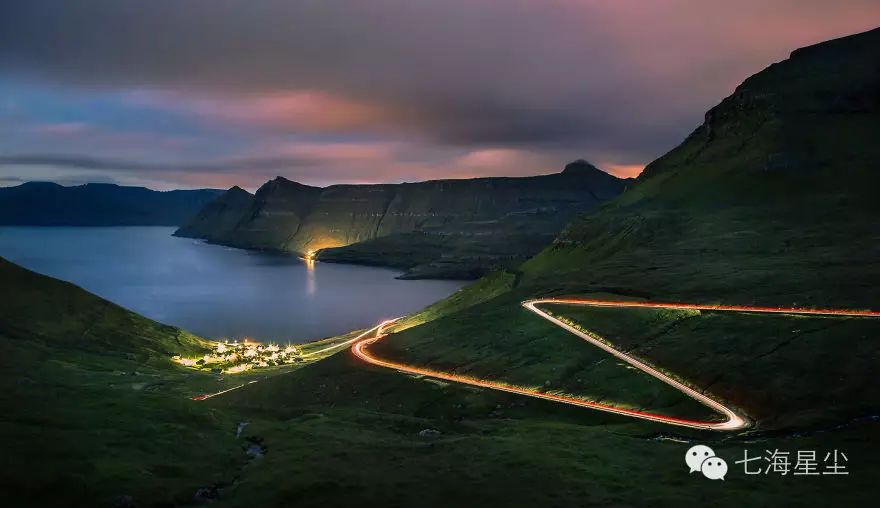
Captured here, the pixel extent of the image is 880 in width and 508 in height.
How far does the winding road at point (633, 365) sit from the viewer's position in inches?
2714

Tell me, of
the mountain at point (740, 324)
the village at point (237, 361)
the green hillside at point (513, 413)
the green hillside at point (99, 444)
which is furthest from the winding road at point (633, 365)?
the village at point (237, 361)

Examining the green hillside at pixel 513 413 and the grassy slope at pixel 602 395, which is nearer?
the green hillside at pixel 513 413

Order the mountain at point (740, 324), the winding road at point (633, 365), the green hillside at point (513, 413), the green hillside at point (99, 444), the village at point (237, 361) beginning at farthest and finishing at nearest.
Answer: the village at point (237, 361) → the mountain at point (740, 324) → the winding road at point (633, 365) → the green hillside at point (513, 413) → the green hillside at point (99, 444)

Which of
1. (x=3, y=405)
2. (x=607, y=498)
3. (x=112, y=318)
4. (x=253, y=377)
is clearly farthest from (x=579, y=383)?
(x=112, y=318)

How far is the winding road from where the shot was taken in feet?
226

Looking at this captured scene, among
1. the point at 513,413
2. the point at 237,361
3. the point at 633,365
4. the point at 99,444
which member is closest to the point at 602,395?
the point at 633,365

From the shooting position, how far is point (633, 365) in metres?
90.8

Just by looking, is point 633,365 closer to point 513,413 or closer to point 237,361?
point 513,413

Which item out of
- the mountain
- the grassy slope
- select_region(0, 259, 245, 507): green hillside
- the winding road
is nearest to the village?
the winding road

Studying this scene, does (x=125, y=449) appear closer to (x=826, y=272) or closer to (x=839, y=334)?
(x=839, y=334)

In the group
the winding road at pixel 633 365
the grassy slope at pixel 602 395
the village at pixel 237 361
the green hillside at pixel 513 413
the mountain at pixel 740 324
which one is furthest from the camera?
the village at pixel 237 361

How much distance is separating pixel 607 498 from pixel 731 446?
60.7 ft

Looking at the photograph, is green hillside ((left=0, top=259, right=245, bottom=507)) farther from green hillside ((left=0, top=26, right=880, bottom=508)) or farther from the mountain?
the mountain

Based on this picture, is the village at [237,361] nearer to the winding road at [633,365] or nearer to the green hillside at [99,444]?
the winding road at [633,365]
